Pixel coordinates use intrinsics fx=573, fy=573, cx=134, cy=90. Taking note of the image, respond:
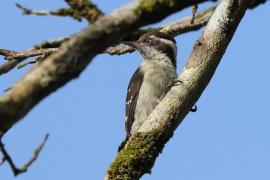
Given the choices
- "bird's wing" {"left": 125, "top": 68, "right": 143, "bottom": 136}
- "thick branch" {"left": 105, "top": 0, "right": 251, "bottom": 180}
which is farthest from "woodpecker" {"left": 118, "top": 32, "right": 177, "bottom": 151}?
"thick branch" {"left": 105, "top": 0, "right": 251, "bottom": 180}

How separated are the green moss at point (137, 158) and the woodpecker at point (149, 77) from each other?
2708 millimetres

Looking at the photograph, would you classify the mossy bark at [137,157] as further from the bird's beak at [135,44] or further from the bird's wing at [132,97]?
the bird's wing at [132,97]

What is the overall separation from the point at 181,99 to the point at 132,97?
10.8ft

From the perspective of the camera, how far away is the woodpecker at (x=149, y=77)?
24.2 feet

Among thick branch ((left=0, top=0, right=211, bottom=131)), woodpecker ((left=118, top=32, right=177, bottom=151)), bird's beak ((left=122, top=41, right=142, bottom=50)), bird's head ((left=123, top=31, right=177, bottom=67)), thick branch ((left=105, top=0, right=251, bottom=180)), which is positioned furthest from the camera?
bird's head ((left=123, top=31, right=177, bottom=67))

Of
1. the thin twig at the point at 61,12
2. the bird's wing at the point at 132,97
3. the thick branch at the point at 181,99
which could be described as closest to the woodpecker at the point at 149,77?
the bird's wing at the point at 132,97

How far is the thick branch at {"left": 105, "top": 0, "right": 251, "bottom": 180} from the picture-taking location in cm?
437

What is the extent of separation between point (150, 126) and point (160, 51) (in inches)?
138

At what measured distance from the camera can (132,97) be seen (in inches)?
306

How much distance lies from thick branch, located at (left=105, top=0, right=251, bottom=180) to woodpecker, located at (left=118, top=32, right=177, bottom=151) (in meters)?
2.54

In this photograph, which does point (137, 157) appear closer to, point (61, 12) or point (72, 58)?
point (61, 12)

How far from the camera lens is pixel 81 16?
2.91 m

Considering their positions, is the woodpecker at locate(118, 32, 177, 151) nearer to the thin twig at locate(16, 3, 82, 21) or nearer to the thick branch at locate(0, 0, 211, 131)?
the thin twig at locate(16, 3, 82, 21)

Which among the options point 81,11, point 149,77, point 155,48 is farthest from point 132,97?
point 81,11
